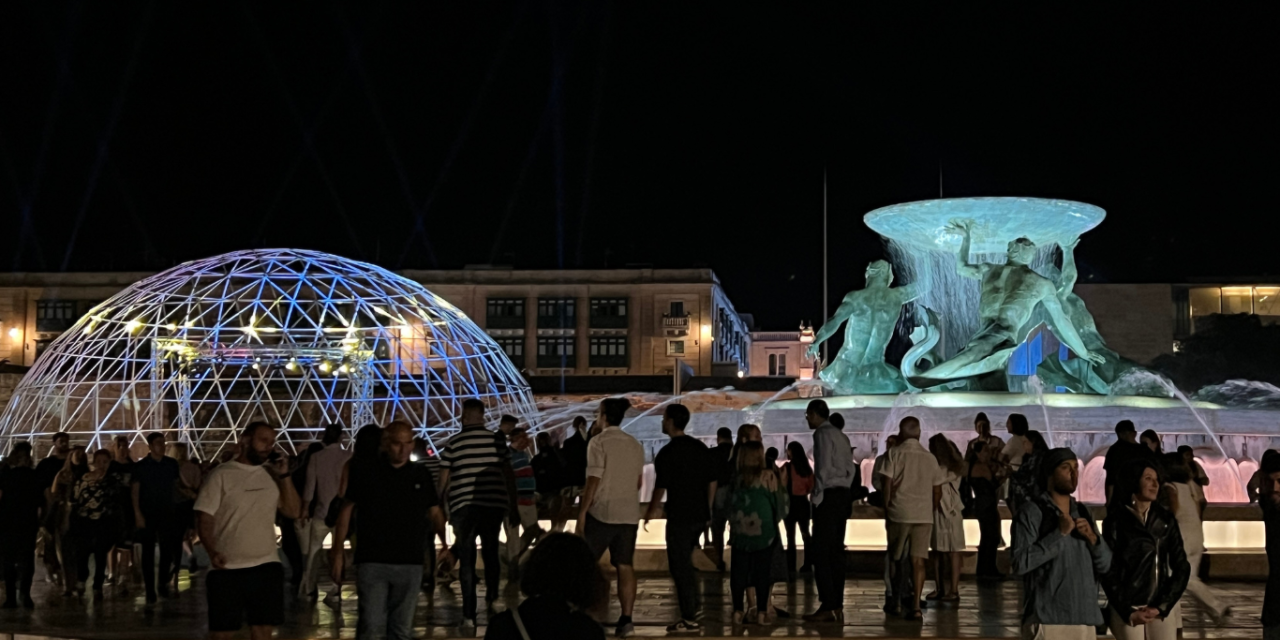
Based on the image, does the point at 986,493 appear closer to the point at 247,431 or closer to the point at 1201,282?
the point at 247,431

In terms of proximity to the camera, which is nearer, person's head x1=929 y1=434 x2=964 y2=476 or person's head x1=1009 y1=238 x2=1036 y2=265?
person's head x1=929 y1=434 x2=964 y2=476

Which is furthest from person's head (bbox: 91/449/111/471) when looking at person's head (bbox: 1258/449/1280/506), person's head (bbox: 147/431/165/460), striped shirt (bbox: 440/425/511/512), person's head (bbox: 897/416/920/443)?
person's head (bbox: 1258/449/1280/506)

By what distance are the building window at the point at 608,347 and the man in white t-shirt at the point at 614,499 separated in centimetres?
6995

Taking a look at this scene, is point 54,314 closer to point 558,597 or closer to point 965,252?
point 965,252

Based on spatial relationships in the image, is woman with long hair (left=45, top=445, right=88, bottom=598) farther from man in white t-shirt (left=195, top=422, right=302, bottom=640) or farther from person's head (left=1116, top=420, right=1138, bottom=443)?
person's head (left=1116, top=420, right=1138, bottom=443)

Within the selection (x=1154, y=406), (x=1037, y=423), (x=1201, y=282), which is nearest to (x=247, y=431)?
(x=1037, y=423)

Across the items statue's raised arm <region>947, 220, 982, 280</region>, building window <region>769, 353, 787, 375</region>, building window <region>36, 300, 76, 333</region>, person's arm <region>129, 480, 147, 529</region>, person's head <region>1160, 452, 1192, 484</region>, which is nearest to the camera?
person's head <region>1160, 452, 1192, 484</region>

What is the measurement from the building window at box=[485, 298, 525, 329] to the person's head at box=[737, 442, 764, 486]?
70218 millimetres

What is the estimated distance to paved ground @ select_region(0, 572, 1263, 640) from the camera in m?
8.90

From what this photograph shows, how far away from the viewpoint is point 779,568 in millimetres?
9602

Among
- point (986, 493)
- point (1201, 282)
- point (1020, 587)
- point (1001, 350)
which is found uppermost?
point (1201, 282)

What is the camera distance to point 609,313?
7906cm

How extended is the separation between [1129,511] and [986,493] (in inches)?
245

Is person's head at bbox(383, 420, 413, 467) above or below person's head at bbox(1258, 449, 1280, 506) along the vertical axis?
above
